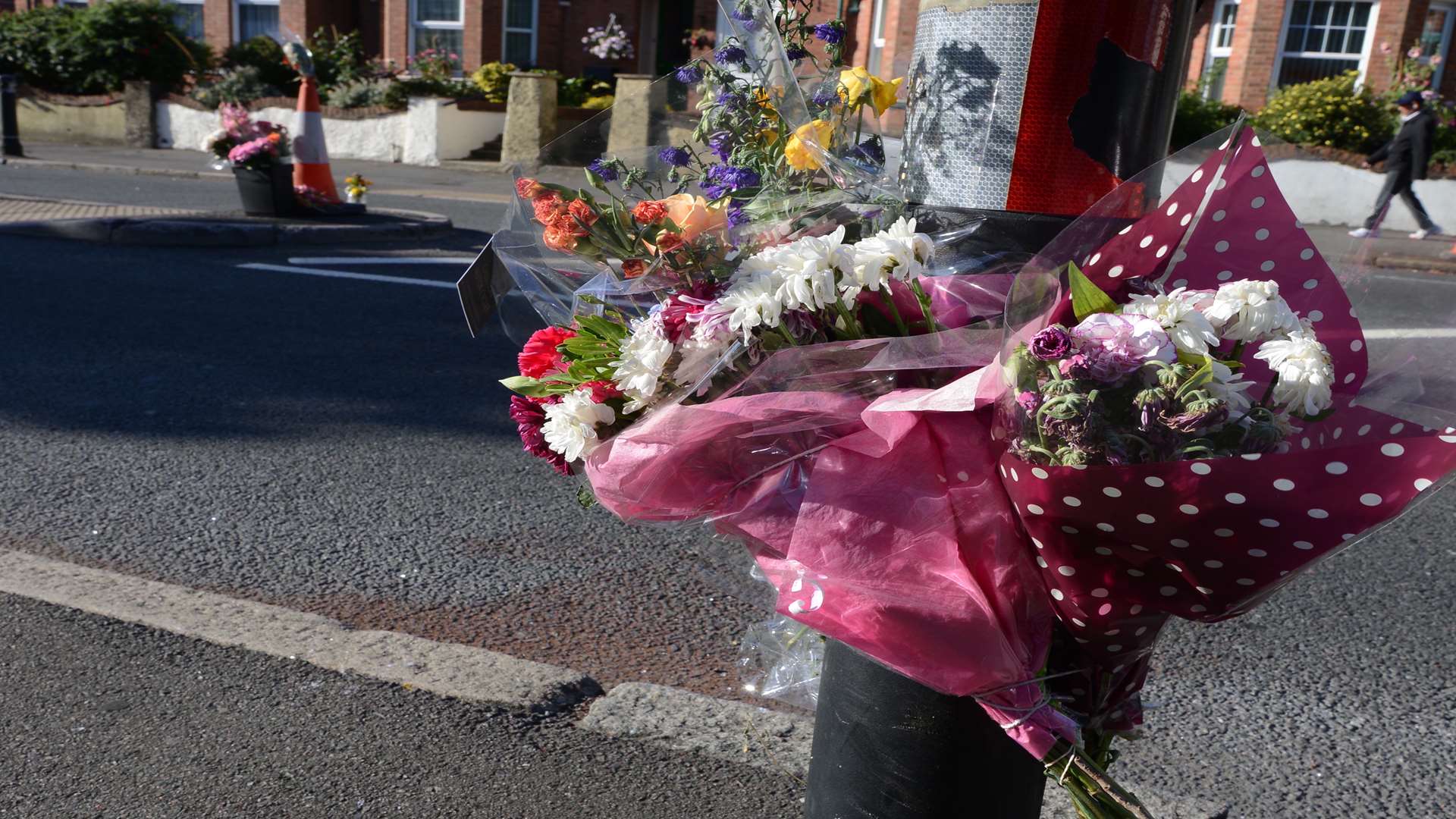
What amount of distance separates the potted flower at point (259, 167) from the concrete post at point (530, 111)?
6996 millimetres

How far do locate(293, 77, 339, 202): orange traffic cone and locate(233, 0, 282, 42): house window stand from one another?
1505 centimetres

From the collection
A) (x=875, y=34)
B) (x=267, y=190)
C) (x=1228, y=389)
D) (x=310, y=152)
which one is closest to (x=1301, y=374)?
(x=1228, y=389)

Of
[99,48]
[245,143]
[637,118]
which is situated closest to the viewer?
[637,118]

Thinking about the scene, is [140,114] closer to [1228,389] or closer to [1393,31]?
[1393,31]

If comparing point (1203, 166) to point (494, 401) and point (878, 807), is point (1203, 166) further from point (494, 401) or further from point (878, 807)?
point (494, 401)

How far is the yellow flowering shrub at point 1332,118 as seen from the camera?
53.5 feet

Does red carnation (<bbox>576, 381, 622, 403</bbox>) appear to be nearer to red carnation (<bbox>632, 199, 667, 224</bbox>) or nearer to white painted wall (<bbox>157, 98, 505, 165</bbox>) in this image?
red carnation (<bbox>632, 199, 667, 224</bbox>)

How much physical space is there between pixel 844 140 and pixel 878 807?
0.95 metres

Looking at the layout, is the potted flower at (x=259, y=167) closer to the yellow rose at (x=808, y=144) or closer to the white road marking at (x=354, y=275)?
the white road marking at (x=354, y=275)

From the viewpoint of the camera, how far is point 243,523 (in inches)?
158

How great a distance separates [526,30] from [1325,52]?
14260 mm

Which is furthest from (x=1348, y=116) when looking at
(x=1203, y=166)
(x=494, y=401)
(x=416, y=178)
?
(x=1203, y=166)

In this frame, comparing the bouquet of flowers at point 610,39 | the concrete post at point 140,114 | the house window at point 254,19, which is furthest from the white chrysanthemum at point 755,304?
the house window at point 254,19

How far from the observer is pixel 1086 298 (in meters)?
1.31
